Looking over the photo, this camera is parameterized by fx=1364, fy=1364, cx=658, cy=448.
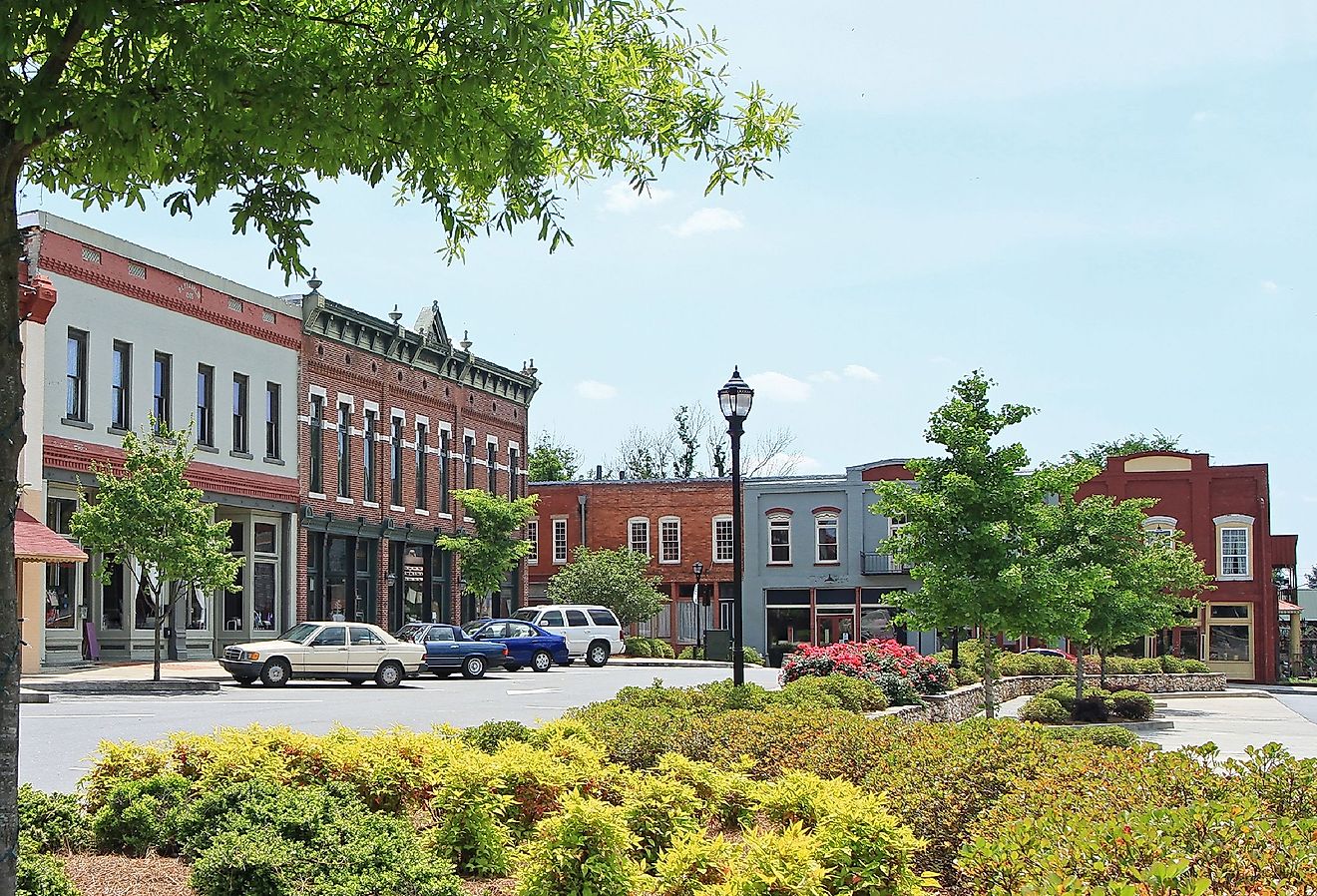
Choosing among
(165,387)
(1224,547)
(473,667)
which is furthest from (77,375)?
(1224,547)

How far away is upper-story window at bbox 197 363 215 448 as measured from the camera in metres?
35.6

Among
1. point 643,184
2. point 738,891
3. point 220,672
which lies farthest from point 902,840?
point 220,672

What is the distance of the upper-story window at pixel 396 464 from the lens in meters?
43.8

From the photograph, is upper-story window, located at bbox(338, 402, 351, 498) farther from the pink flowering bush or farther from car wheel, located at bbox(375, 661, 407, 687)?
the pink flowering bush

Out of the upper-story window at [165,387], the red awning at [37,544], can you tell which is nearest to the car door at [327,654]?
the red awning at [37,544]

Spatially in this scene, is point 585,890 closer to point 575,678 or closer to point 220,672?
point 220,672

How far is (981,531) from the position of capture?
20719 mm

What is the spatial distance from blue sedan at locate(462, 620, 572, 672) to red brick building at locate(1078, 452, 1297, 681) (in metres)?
26.5

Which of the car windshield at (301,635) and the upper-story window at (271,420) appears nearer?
the car windshield at (301,635)

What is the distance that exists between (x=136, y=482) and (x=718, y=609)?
3425 centimetres

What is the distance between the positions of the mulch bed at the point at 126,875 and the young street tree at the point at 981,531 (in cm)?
1469

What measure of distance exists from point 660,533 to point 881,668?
3686 centimetres

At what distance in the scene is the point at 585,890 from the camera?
641 centimetres

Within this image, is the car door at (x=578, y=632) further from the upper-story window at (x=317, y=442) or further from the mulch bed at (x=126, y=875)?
the mulch bed at (x=126, y=875)
